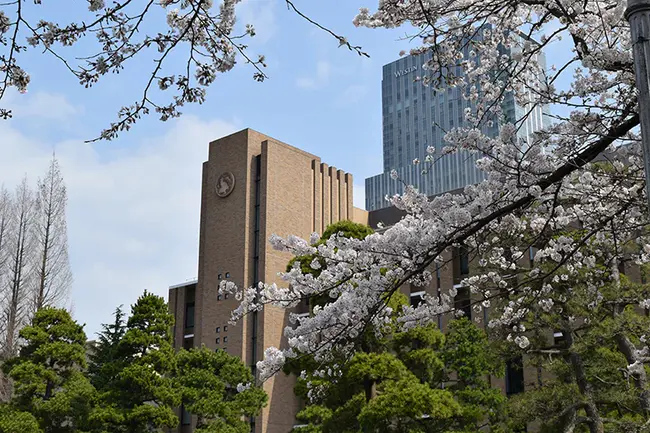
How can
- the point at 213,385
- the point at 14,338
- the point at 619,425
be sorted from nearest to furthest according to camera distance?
the point at 619,425, the point at 213,385, the point at 14,338

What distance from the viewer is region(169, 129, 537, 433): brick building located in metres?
34.0

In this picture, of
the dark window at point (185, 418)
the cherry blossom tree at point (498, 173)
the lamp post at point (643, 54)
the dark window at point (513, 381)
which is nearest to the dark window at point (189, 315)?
the dark window at point (185, 418)

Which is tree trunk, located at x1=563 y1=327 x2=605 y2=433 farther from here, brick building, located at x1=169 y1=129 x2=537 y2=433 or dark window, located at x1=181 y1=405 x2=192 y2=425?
dark window, located at x1=181 y1=405 x2=192 y2=425

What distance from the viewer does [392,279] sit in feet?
23.6

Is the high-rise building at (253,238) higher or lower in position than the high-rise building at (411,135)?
lower

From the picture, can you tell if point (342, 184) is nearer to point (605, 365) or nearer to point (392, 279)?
point (605, 365)

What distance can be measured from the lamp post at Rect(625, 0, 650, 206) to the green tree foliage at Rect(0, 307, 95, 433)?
1951 cm

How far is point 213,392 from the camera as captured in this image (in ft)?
80.2

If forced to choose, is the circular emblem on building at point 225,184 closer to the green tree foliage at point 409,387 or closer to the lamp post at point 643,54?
the green tree foliage at point 409,387

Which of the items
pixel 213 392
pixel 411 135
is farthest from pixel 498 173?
pixel 411 135

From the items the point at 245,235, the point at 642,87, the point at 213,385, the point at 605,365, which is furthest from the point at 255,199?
the point at 642,87

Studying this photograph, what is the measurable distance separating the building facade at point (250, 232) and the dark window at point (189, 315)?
5 centimetres

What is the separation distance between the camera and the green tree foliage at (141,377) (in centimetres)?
2127

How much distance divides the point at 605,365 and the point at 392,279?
11645 millimetres
